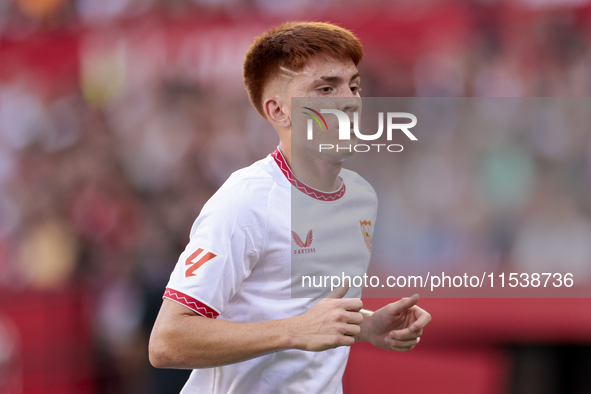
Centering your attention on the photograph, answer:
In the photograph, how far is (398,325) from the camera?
6.68 feet

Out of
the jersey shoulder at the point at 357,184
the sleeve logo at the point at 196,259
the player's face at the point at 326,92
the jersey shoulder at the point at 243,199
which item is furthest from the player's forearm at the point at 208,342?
the jersey shoulder at the point at 357,184

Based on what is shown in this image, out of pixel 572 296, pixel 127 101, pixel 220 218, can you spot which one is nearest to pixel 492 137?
pixel 572 296

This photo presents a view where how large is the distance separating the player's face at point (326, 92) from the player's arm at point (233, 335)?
23.9 inches

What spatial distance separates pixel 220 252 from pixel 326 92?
2.28 ft

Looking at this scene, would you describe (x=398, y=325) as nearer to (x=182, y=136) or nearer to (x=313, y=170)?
(x=313, y=170)

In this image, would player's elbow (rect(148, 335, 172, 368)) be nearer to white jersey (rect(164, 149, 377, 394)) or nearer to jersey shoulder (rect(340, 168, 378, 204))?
white jersey (rect(164, 149, 377, 394))

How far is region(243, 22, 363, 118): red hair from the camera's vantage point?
200cm

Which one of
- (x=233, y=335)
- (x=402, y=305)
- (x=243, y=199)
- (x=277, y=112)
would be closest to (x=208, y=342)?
(x=233, y=335)

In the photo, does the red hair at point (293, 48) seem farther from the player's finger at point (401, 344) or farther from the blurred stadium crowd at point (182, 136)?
the blurred stadium crowd at point (182, 136)

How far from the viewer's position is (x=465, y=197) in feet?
12.0

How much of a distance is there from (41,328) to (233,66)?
122 inches

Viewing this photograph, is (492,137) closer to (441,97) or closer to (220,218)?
(441,97)

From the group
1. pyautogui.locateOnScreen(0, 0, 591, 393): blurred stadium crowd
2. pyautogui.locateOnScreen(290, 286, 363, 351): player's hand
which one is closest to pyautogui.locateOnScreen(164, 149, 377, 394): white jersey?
pyautogui.locateOnScreen(290, 286, 363, 351): player's hand

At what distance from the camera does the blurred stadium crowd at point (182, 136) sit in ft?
12.5
